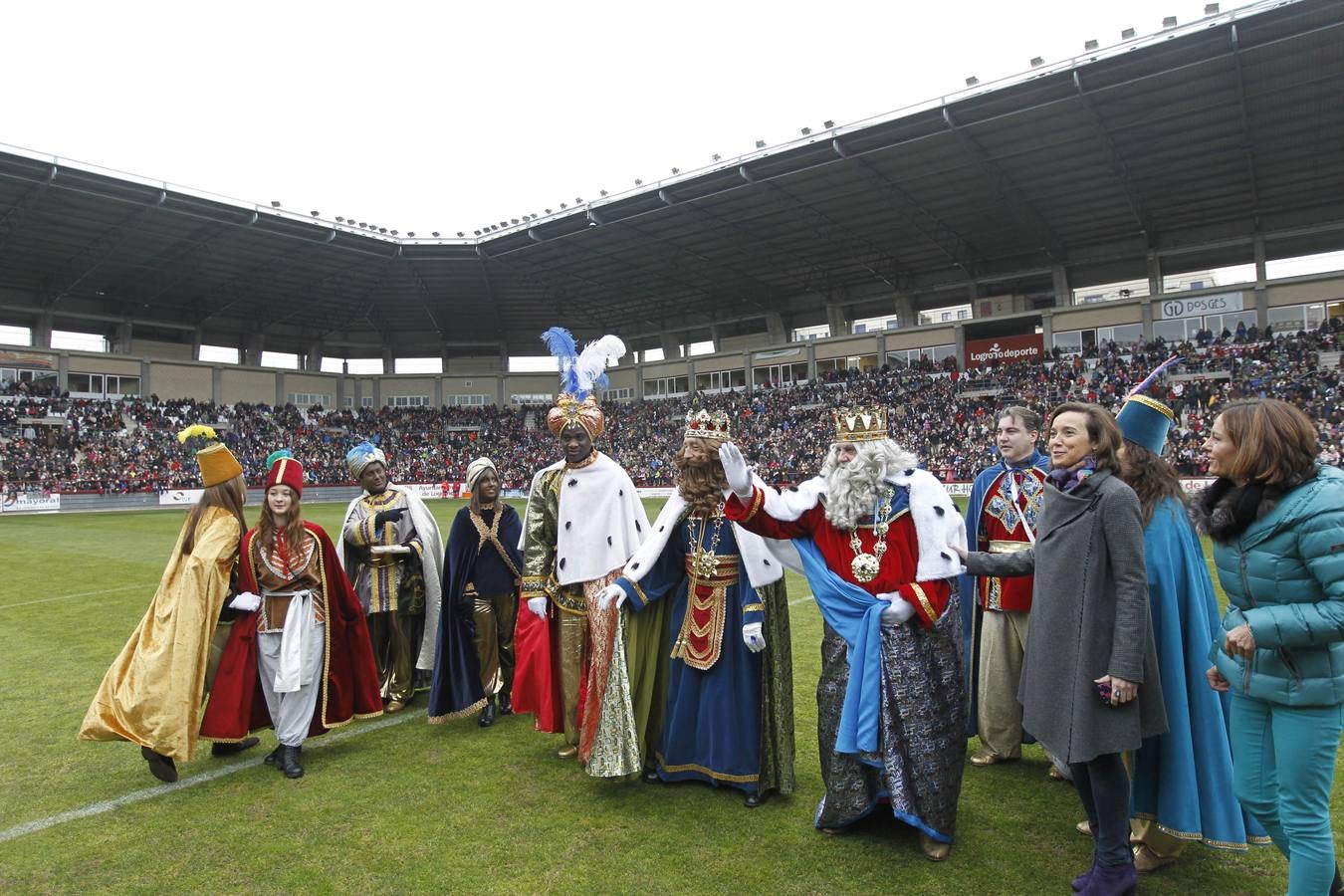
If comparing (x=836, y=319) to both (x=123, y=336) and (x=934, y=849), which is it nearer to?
(x=123, y=336)

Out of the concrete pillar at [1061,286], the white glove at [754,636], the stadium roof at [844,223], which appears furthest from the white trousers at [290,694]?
the concrete pillar at [1061,286]

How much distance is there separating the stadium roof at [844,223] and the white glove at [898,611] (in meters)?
24.6

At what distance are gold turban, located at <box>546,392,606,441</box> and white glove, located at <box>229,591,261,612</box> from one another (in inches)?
82.5

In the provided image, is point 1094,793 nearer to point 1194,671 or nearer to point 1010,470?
point 1194,671

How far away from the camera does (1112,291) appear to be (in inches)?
1404

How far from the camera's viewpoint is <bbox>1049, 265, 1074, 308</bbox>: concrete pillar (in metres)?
36.2

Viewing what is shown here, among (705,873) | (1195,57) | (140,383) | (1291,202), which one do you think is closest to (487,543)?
(705,873)

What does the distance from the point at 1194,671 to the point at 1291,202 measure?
36.6 meters

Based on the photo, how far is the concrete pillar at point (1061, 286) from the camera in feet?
119

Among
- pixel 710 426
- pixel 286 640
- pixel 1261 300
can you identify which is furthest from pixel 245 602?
pixel 1261 300

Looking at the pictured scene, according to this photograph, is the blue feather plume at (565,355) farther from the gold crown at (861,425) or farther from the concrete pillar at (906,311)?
the concrete pillar at (906,311)

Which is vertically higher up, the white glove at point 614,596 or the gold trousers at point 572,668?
the white glove at point 614,596

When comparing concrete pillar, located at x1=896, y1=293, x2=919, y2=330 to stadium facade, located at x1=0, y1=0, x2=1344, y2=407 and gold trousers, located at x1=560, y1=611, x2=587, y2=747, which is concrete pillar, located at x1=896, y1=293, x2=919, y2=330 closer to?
stadium facade, located at x1=0, y1=0, x2=1344, y2=407

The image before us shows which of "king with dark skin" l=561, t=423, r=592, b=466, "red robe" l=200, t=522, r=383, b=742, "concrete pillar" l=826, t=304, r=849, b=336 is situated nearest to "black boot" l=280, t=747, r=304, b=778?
"red robe" l=200, t=522, r=383, b=742
